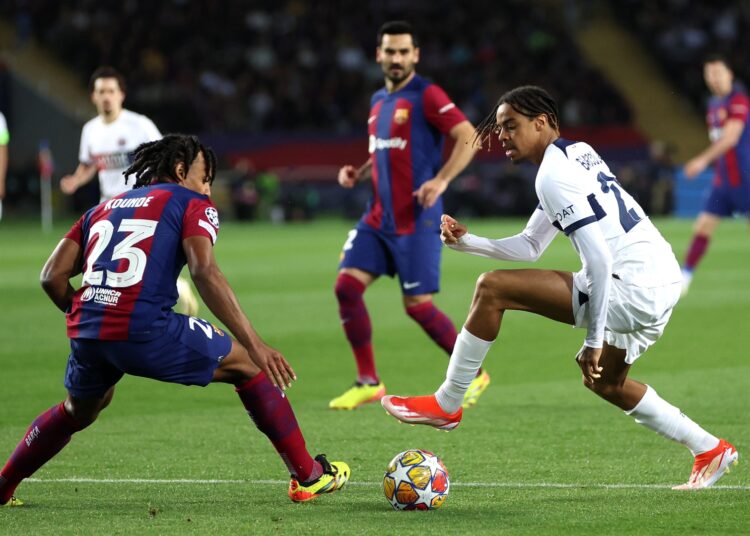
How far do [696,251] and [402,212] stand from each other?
6956mm

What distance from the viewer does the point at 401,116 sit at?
9.48 meters

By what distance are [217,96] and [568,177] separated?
2934 centimetres

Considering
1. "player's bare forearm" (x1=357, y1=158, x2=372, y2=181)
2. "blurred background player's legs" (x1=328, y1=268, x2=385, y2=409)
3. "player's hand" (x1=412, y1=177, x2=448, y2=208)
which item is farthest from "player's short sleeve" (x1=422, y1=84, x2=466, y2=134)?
"blurred background player's legs" (x1=328, y1=268, x2=385, y2=409)

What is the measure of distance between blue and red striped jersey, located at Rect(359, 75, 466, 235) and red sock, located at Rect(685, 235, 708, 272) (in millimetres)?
6690

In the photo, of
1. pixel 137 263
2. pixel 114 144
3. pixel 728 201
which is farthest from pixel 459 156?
pixel 728 201

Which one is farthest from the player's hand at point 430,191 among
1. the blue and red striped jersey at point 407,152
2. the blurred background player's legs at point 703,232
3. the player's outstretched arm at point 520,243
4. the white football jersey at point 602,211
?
the blurred background player's legs at point 703,232

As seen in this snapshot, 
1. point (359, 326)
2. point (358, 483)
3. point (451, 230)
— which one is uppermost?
point (451, 230)

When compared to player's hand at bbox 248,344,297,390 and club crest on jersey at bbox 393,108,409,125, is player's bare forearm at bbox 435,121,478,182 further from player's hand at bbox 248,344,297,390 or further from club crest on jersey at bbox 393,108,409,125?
player's hand at bbox 248,344,297,390

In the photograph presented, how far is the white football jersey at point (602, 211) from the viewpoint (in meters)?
6.00

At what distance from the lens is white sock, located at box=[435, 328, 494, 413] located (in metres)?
6.42

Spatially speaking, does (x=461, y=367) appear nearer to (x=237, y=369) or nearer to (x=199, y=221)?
(x=237, y=369)

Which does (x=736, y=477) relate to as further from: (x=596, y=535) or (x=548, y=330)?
(x=548, y=330)

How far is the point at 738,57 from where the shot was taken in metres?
34.9

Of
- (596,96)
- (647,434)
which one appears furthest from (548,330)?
(596,96)
